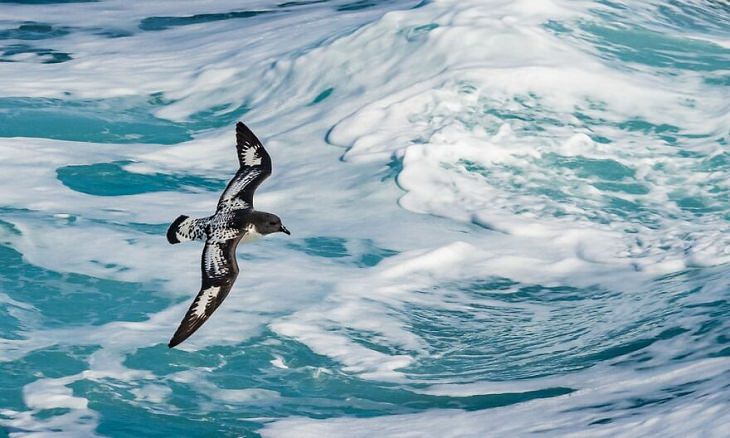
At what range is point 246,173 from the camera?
9102 millimetres

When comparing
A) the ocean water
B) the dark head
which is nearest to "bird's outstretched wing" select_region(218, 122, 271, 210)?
the dark head

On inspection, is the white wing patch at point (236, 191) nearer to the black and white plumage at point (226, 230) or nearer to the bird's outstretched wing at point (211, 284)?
the black and white plumage at point (226, 230)

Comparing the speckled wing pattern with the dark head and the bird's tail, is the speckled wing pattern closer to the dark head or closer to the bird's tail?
the bird's tail

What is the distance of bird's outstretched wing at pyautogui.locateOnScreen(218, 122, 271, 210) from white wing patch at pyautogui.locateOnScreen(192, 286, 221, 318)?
4.23ft

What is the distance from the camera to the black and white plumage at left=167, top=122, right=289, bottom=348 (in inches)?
287

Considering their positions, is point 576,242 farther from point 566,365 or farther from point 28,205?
point 28,205

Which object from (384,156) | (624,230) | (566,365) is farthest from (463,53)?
(566,365)

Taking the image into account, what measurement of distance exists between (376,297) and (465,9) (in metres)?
6.66

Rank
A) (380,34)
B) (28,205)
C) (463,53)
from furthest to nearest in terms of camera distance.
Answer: (380,34)
(463,53)
(28,205)

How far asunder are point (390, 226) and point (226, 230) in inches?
Result: 132

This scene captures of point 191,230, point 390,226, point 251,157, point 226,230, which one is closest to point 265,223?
point 226,230

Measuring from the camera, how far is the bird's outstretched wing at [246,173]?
8.74m

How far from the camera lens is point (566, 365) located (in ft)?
27.4

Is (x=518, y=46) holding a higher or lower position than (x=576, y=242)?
higher
